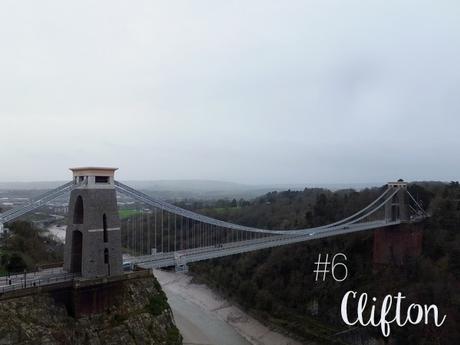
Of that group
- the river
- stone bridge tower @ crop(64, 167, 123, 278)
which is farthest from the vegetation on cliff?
stone bridge tower @ crop(64, 167, 123, 278)

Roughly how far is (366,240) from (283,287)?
17.2 feet

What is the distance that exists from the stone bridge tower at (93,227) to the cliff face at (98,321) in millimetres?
935

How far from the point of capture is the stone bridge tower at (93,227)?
42.9ft

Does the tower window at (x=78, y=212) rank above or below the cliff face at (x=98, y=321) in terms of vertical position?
above

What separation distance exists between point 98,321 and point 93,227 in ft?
7.96

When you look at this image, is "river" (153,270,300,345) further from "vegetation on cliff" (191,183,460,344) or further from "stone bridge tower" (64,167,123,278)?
"stone bridge tower" (64,167,123,278)

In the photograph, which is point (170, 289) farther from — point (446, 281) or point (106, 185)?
point (106, 185)

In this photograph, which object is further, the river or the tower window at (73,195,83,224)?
the river

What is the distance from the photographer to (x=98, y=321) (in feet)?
41.7

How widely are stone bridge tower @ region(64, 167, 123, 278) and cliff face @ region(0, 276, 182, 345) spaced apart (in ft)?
3.07

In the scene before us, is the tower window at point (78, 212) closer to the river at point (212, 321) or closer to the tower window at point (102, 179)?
the tower window at point (102, 179)

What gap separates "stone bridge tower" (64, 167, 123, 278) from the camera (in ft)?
42.9

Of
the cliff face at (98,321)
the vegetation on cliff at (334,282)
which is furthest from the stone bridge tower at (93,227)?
the vegetation on cliff at (334,282)

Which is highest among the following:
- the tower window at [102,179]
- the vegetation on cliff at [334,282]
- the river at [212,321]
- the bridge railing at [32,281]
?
the tower window at [102,179]
